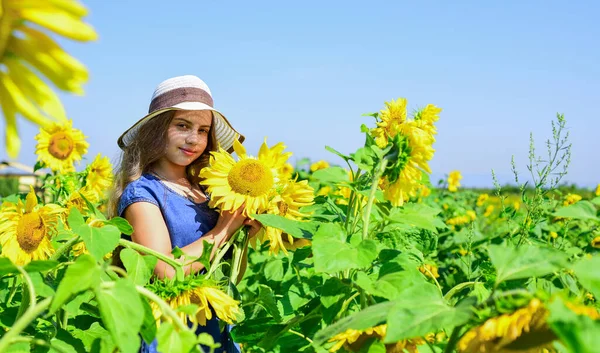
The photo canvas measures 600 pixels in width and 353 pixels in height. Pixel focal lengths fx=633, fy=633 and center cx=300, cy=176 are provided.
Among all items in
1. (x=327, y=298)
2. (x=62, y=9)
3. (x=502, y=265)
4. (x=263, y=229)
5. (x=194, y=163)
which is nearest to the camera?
(x=62, y=9)

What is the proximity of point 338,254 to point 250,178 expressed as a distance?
59 cm

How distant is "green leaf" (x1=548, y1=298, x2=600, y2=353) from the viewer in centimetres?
50

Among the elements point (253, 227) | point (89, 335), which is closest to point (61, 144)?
point (253, 227)

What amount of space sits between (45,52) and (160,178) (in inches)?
67.5

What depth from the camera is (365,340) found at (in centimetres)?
94

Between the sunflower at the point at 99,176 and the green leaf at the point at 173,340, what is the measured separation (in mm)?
2274

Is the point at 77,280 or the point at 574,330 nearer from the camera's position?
the point at 574,330

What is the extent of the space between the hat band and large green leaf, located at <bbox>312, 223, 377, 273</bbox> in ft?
3.79

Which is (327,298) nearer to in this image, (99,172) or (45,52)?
(45,52)

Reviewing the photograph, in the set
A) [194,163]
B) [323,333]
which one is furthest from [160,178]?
[323,333]

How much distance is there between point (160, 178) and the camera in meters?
2.09

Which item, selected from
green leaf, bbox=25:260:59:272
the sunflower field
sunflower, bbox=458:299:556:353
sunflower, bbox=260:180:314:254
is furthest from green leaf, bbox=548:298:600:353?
sunflower, bbox=260:180:314:254

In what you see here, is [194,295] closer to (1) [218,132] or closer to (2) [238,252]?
(2) [238,252]

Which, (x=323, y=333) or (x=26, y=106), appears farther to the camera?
(x=323, y=333)
